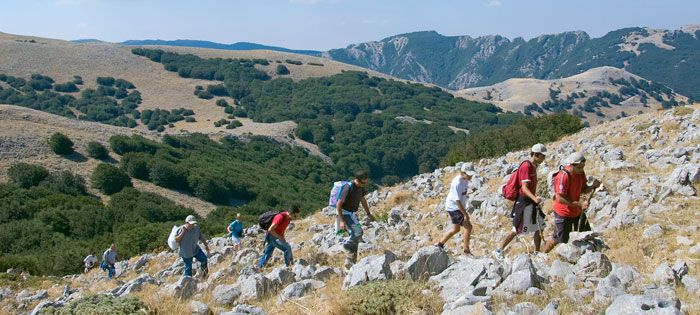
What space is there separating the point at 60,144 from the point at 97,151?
3.16 metres

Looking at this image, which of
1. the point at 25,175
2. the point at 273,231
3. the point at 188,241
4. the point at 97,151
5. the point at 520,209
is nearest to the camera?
the point at 520,209

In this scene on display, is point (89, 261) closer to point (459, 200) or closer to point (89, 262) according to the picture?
point (89, 262)

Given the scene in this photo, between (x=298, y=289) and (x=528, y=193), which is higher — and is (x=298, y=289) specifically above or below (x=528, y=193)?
below

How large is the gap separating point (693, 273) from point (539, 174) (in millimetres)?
8728

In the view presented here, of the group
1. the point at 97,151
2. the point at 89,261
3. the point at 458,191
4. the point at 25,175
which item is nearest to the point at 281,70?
the point at 97,151

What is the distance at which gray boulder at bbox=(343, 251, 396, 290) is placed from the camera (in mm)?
6132

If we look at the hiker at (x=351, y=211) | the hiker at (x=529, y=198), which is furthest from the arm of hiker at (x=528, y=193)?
the hiker at (x=351, y=211)

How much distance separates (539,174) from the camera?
561 inches

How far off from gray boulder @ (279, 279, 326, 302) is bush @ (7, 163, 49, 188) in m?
38.7

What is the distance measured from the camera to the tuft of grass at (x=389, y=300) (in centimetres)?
527

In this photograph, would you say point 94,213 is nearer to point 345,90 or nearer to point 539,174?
point 539,174

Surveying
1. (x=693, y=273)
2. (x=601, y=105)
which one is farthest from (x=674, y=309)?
(x=601, y=105)

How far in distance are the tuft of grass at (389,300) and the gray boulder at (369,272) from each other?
0.43 meters

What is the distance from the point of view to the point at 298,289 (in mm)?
6328
